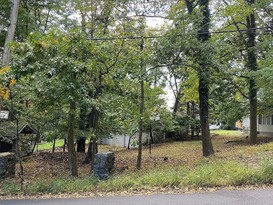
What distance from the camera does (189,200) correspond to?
20.8ft

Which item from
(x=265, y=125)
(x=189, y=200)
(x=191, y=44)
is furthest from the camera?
(x=265, y=125)

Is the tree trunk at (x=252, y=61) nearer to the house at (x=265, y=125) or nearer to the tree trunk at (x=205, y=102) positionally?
the tree trunk at (x=205, y=102)

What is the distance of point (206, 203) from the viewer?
19.9 feet

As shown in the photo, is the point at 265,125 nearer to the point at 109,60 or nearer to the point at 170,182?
the point at 109,60

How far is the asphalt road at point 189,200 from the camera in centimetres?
609

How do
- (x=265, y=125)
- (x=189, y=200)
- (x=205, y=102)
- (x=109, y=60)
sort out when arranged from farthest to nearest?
(x=265, y=125) → (x=205, y=102) → (x=109, y=60) → (x=189, y=200)

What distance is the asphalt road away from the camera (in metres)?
6.09

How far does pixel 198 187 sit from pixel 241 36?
14.4 meters

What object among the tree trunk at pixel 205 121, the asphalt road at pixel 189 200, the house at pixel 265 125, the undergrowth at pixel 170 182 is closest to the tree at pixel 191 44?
the tree trunk at pixel 205 121

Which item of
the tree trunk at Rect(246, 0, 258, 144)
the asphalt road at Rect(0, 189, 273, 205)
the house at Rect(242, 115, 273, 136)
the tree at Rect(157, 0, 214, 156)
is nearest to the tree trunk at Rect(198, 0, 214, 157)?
the tree at Rect(157, 0, 214, 156)

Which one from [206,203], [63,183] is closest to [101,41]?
[63,183]

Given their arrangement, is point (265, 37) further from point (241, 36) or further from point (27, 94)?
point (27, 94)

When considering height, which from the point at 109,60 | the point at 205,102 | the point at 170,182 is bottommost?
the point at 170,182

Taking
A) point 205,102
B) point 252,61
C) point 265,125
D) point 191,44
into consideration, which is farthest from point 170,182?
point 265,125
